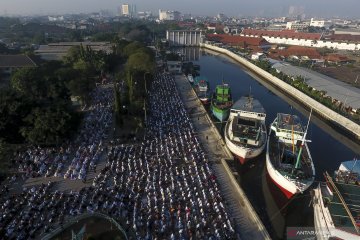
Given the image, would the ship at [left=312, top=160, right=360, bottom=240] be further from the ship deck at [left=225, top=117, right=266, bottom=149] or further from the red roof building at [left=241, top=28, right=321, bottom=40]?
the red roof building at [left=241, top=28, right=321, bottom=40]

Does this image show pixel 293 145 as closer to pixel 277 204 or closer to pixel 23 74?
pixel 277 204

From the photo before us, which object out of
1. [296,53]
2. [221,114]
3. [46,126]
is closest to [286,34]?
[296,53]

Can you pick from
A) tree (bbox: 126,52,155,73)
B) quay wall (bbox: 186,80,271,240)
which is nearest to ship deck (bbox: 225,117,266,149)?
quay wall (bbox: 186,80,271,240)

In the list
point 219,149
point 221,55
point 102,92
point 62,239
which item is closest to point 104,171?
point 62,239

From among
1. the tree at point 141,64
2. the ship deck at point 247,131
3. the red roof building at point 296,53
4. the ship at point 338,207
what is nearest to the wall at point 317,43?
the red roof building at point 296,53

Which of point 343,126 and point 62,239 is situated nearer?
point 62,239

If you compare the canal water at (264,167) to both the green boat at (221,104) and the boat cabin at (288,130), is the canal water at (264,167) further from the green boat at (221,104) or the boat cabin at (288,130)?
the boat cabin at (288,130)

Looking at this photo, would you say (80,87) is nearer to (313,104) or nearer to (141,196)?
(141,196)
